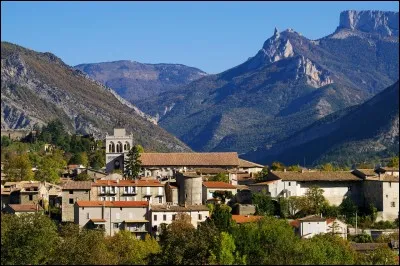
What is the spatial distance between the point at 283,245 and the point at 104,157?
7208 cm

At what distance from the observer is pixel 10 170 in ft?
375

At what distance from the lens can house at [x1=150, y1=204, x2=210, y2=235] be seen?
84500 mm

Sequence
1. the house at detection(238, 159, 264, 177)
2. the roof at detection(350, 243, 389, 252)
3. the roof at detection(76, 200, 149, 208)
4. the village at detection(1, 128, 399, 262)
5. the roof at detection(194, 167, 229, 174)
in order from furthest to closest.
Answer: the house at detection(238, 159, 264, 177) → the roof at detection(194, 167, 229, 174) → the roof at detection(76, 200, 149, 208) → the village at detection(1, 128, 399, 262) → the roof at detection(350, 243, 389, 252)

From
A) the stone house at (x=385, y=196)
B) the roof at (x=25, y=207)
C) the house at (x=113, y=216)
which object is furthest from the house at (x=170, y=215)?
the stone house at (x=385, y=196)

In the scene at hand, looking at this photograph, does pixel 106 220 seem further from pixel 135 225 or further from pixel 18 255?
pixel 18 255

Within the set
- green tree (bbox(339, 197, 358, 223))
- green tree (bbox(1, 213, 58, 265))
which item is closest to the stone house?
green tree (bbox(339, 197, 358, 223))

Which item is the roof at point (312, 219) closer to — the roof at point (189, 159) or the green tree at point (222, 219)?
the green tree at point (222, 219)

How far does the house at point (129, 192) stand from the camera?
3600 inches

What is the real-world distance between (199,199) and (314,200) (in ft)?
32.3

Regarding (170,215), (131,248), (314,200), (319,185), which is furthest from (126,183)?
(131,248)

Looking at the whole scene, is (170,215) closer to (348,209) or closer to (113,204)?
(113,204)

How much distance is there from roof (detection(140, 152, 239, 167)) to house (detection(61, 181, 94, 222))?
24061mm

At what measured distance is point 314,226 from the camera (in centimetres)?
8288

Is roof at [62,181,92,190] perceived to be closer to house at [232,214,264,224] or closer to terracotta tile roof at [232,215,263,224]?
house at [232,214,264,224]
